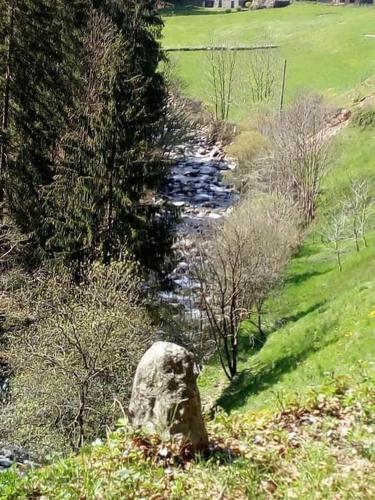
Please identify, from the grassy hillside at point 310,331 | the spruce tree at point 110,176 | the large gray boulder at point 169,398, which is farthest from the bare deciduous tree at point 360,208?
the large gray boulder at point 169,398

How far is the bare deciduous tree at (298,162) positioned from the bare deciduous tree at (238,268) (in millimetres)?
6340

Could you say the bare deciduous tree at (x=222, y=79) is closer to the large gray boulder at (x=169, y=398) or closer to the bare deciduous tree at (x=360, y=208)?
the bare deciduous tree at (x=360, y=208)

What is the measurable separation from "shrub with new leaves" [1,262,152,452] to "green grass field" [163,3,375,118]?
40.9 metres

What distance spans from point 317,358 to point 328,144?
21988 millimetres

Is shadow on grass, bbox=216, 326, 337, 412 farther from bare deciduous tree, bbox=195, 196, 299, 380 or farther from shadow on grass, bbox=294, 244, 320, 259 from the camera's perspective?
shadow on grass, bbox=294, 244, 320, 259

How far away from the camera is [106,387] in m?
16.2

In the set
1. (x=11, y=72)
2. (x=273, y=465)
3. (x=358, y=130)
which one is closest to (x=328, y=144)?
(x=358, y=130)

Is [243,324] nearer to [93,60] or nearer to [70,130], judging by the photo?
[70,130]

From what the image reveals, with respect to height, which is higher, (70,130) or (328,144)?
(70,130)

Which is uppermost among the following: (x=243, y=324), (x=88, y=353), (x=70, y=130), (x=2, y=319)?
(x=70, y=130)

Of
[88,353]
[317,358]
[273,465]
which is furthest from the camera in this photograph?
[317,358]

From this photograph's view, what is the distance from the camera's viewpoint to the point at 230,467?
639cm

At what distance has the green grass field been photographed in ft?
199

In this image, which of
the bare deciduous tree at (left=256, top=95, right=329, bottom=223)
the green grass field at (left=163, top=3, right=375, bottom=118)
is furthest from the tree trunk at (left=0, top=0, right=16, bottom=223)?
the green grass field at (left=163, top=3, right=375, bottom=118)
